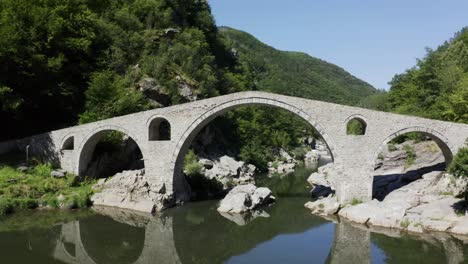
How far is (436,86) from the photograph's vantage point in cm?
3691

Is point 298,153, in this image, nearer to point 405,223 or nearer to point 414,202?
point 414,202

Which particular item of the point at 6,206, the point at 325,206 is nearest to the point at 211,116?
the point at 325,206

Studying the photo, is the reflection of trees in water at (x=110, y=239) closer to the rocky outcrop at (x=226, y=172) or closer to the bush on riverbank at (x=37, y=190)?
the bush on riverbank at (x=37, y=190)

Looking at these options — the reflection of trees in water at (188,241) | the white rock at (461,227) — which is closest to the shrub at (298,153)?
the reflection of trees in water at (188,241)

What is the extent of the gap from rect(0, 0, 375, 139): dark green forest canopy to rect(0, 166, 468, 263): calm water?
9471 millimetres

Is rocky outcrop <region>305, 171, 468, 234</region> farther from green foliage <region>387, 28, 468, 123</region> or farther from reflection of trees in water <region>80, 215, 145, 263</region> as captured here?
reflection of trees in water <region>80, 215, 145, 263</region>

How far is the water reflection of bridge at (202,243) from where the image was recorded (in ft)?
54.0

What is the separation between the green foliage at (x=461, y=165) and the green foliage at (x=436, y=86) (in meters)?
10.3

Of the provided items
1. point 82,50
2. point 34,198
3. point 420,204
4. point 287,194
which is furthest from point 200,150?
point 420,204

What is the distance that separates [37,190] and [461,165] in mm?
21524

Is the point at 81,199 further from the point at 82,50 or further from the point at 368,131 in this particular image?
the point at 368,131

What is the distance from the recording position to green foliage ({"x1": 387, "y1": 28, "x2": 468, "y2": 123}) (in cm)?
2974

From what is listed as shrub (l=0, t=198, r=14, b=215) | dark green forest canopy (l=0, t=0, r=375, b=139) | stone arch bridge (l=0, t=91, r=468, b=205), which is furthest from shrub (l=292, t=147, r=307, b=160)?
shrub (l=0, t=198, r=14, b=215)

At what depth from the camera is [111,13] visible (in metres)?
40.5
